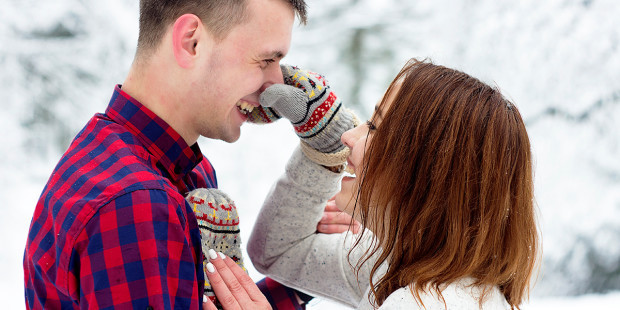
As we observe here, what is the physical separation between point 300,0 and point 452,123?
0.47 metres

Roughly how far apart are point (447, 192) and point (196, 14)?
62cm

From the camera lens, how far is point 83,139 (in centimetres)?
119

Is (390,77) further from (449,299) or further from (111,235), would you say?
(111,235)

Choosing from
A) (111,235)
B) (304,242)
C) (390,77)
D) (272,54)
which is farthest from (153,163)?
(390,77)

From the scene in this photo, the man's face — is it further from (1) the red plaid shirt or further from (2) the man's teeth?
(1) the red plaid shirt

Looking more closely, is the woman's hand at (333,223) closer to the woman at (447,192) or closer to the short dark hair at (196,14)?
the woman at (447,192)

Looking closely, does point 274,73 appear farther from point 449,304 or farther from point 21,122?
point 21,122

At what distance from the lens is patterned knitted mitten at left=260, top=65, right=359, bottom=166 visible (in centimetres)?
142

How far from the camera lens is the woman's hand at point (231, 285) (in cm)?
123

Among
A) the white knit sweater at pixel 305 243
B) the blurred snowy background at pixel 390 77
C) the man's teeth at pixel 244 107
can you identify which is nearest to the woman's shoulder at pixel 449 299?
the white knit sweater at pixel 305 243

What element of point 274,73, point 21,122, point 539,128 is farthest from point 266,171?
point 274,73

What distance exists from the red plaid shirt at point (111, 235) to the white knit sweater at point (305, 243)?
510 millimetres

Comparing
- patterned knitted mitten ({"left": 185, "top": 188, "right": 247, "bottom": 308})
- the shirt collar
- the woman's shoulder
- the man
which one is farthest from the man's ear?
the woman's shoulder

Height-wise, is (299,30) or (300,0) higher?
(299,30)
